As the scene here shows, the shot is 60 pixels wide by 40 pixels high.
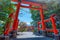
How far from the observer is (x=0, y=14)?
8.41 feet

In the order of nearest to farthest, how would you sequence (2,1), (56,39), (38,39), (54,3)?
(2,1), (54,3), (56,39), (38,39)

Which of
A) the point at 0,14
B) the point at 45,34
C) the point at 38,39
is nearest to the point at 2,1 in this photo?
the point at 0,14

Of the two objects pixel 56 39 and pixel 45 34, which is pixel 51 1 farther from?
pixel 45 34

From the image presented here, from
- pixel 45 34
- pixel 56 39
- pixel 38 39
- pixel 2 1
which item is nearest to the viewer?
pixel 2 1

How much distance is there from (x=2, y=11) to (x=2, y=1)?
0.22 metres

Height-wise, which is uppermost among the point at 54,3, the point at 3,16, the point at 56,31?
the point at 54,3

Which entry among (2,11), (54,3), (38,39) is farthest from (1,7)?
(38,39)

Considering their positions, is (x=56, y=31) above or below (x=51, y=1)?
below

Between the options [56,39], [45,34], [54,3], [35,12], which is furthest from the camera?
[35,12]

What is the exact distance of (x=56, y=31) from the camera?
18.5 ft

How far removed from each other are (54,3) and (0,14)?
229 centimetres

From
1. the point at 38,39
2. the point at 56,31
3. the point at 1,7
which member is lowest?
the point at 38,39

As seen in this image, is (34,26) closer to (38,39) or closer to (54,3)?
(38,39)

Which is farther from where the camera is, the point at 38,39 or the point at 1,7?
the point at 38,39
